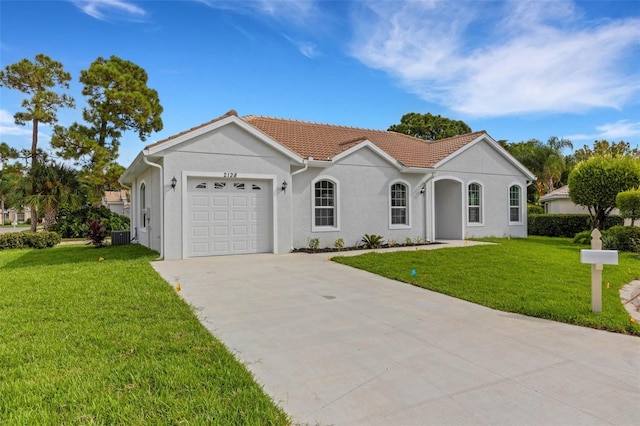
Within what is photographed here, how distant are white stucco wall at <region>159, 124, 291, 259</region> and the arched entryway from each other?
8.47 meters

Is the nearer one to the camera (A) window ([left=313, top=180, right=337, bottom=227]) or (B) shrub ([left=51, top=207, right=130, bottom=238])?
(A) window ([left=313, top=180, right=337, bottom=227])

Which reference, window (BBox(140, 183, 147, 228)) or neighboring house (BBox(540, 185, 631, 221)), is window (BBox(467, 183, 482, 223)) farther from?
window (BBox(140, 183, 147, 228))

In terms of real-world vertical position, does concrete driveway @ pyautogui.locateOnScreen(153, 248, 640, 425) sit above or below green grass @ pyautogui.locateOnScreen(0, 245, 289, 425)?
below

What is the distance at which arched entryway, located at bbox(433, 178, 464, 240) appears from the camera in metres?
18.0

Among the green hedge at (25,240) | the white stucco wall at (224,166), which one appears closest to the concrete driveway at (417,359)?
the white stucco wall at (224,166)

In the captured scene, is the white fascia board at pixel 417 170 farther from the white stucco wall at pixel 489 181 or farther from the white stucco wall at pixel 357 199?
the white stucco wall at pixel 489 181

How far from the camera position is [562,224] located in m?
21.7

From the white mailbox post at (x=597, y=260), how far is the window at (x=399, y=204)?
10258 mm

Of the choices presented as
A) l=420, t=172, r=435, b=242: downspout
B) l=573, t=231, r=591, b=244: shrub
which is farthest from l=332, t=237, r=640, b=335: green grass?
l=573, t=231, r=591, b=244: shrub

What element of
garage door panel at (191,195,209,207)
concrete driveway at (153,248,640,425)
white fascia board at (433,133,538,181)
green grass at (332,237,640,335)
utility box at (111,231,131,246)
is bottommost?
concrete driveway at (153,248,640,425)

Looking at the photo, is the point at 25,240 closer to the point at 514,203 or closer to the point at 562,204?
the point at 514,203

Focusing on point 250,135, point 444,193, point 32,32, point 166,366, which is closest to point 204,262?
point 250,135

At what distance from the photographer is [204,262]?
35.5 ft

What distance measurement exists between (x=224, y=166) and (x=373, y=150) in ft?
20.0
